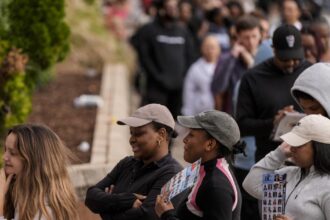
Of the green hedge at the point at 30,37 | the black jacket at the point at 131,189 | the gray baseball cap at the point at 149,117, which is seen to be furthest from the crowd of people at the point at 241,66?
the green hedge at the point at 30,37

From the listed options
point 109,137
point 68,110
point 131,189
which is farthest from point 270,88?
point 68,110

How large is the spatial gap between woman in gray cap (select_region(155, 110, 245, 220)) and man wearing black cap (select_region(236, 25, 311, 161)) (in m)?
1.89

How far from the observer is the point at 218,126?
6.70m

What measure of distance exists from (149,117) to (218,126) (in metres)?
0.74

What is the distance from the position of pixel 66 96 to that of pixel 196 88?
355 cm

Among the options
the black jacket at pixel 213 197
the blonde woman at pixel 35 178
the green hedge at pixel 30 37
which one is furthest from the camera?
the green hedge at pixel 30 37

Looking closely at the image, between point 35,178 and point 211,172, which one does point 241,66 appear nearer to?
point 211,172

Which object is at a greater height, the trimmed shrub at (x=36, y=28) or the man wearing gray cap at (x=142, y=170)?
the trimmed shrub at (x=36, y=28)

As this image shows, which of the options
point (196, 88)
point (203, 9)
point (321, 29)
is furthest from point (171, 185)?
point (203, 9)

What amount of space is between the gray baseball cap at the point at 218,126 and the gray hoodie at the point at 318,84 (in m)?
0.98

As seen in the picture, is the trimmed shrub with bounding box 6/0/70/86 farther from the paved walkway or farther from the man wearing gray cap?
the man wearing gray cap

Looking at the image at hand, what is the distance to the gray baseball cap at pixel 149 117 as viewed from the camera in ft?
23.8

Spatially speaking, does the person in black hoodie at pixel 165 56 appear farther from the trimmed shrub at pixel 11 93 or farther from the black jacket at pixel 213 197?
the black jacket at pixel 213 197

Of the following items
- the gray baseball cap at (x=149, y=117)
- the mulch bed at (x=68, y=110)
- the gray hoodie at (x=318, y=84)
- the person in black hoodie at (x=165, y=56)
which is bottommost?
the mulch bed at (x=68, y=110)
